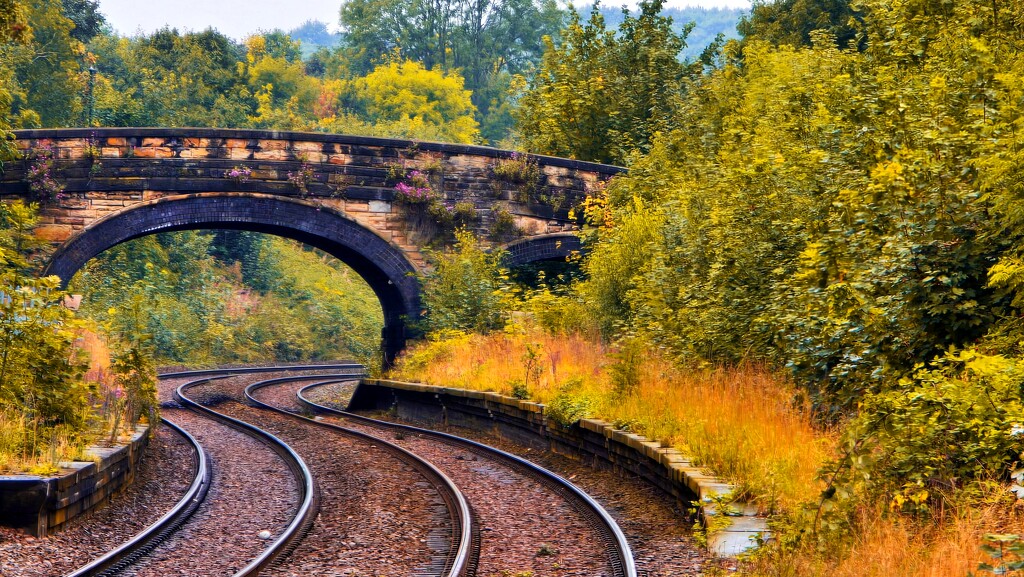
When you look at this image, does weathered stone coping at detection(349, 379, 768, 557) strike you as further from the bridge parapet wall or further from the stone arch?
the stone arch

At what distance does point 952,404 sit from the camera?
6.63 m

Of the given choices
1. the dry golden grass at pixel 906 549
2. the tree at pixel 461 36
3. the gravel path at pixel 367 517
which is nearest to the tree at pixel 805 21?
the gravel path at pixel 367 517

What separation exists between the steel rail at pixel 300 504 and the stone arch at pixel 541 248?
27.1 ft

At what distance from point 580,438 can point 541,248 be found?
11.9 meters

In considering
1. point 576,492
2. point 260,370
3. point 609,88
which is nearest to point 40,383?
point 576,492

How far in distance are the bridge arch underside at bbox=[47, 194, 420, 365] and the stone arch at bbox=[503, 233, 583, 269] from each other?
2.54 meters

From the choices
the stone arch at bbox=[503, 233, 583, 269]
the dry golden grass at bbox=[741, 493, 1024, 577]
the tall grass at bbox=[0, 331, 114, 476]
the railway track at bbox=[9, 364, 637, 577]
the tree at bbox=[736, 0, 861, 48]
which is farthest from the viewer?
the tree at bbox=[736, 0, 861, 48]

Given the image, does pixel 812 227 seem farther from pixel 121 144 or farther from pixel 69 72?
pixel 69 72

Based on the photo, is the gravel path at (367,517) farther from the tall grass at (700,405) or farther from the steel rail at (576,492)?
the tall grass at (700,405)

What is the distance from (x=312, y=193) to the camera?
2241cm

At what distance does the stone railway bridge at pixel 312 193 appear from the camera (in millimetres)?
21031

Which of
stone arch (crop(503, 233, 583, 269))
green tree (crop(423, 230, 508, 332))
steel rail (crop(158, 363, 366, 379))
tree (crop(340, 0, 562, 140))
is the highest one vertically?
tree (crop(340, 0, 562, 140))

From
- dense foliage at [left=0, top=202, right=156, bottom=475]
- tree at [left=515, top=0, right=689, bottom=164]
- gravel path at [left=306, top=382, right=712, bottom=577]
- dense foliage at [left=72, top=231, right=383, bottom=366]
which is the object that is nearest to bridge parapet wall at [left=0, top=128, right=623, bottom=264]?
tree at [left=515, top=0, right=689, bottom=164]

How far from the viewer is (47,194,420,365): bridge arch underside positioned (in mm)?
21078
